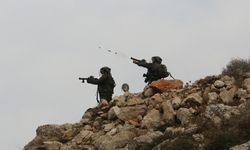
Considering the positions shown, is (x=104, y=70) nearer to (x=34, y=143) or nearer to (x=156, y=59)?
(x=156, y=59)

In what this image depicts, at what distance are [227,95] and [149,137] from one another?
2.88 m

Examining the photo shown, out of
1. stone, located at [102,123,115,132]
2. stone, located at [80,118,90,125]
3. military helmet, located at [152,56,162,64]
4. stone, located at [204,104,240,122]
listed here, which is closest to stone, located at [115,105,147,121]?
stone, located at [102,123,115,132]

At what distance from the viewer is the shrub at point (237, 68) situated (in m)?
24.0

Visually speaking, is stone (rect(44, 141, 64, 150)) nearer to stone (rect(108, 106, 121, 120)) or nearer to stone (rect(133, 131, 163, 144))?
stone (rect(108, 106, 121, 120))

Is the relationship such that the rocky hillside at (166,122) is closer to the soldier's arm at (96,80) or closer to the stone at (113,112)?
the stone at (113,112)

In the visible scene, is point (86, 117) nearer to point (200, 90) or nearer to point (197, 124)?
point (200, 90)

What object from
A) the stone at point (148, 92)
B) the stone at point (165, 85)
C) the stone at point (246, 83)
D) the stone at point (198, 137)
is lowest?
the stone at point (198, 137)

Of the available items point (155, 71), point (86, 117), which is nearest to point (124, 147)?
point (86, 117)

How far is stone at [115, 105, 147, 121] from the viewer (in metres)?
22.9

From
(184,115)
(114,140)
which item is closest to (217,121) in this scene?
(184,115)

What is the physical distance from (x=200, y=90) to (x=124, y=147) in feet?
11.2

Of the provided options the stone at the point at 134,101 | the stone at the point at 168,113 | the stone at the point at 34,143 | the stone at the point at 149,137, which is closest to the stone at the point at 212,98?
the stone at the point at 168,113

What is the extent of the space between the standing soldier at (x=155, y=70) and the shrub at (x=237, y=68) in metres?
2.33

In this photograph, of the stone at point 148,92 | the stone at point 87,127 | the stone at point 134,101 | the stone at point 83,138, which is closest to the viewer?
the stone at point 83,138
